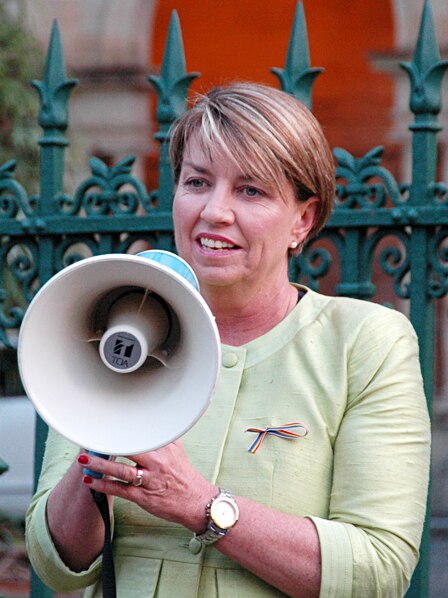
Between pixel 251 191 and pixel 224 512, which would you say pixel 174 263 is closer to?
pixel 251 191

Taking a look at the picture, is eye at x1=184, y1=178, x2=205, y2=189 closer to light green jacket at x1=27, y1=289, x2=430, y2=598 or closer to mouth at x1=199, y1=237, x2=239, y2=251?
mouth at x1=199, y1=237, x2=239, y2=251

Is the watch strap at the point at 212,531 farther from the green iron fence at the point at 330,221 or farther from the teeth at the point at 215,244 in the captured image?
the green iron fence at the point at 330,221

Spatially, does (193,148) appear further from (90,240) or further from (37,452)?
(37,452)

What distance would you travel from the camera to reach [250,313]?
8.80 feet

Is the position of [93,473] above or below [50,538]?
above

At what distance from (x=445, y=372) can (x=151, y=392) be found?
24.3 feet

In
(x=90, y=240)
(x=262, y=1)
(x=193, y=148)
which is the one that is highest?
(x=262, y=1)

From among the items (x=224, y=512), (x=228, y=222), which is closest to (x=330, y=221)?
(x=228, y=222)

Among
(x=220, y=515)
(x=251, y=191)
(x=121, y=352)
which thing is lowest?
(x=220, y=515)

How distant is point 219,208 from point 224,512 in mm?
596

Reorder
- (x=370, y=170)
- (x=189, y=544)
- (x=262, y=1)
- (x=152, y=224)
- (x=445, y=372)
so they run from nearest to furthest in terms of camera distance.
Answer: (x=189, y=544) < (x=370, y=170) < (x=152, y=224) < (x=445, y=372) < (x=262, y=1)

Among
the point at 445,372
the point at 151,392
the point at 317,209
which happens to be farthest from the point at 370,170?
the point at 445,372

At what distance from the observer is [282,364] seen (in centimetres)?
262

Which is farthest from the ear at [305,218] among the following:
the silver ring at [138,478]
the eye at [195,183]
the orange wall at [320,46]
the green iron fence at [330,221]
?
the orange wall at [320,46]
